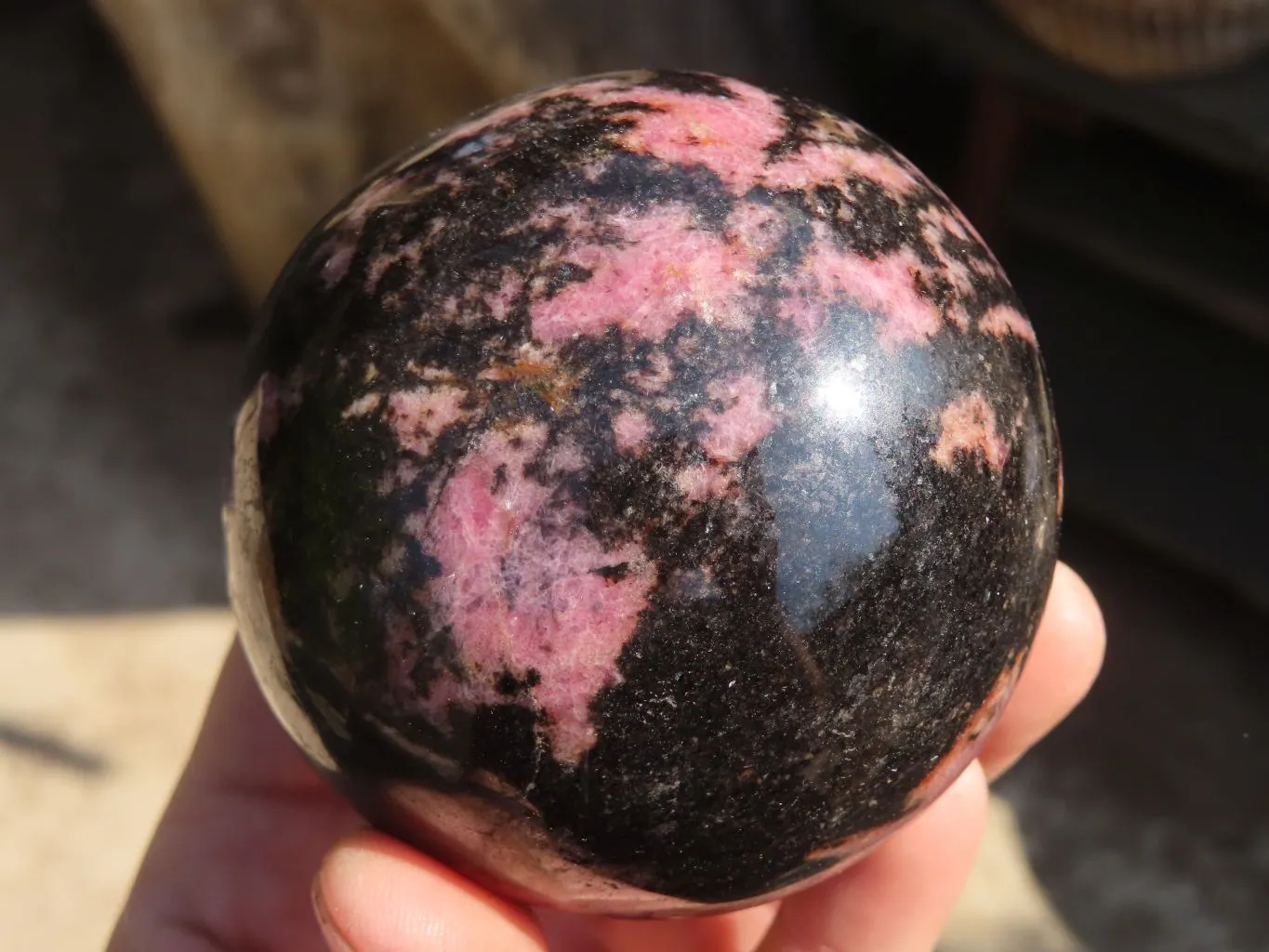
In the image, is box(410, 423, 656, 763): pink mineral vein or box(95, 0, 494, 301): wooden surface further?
box(95, 0, 494, 301): wooden surface

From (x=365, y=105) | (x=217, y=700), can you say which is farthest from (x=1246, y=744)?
(x=365, y=105)

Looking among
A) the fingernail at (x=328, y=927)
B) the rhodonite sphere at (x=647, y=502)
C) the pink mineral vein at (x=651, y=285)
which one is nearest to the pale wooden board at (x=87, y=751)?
the fingernail at (x=328, y=927)

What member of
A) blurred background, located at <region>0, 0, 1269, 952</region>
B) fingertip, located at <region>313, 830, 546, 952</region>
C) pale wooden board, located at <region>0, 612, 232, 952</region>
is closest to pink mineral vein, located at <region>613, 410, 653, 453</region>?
fingertip, located at <region>313, 830, 546, 952</region>

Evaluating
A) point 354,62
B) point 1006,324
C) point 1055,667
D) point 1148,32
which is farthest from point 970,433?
point 354,62

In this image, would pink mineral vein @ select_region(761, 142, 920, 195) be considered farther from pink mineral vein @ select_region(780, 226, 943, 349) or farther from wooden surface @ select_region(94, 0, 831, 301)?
wooden surface @ select_region(94, 0, 831, 301)

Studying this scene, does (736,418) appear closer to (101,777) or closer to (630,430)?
(630,430)

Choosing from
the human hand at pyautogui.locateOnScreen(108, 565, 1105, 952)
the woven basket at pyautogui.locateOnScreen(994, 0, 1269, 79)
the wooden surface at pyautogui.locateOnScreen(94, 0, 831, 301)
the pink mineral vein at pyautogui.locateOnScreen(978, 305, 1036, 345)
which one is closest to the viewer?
the pink mineral vein at pyautogui.locateOnScreen(978, 305, 1036, 345)

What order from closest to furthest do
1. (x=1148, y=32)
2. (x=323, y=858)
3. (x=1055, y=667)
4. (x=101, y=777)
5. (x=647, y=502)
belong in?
(x=647, y=502), (x=323, y=858), (x=1055, y=667), (x=1148, y=32), (x=101, y=777)

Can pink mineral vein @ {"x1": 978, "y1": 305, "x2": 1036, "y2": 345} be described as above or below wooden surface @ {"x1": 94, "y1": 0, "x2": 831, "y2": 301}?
above
